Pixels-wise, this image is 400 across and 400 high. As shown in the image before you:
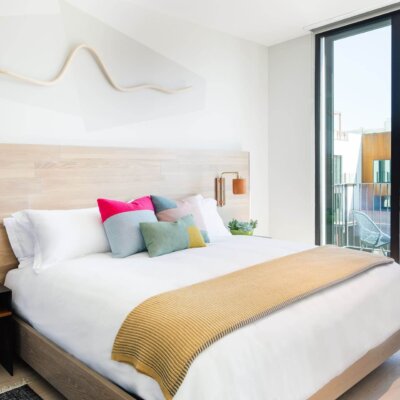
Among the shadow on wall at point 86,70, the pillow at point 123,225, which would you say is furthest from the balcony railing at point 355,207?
the pillow at point 123,225

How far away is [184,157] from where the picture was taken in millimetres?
3693

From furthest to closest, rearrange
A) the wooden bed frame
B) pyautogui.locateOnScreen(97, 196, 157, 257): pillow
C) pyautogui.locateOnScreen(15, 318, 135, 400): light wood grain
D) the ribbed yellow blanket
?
1. pyautogui.locateOnScreen(97, 196, 157, 257): pillow
2. the wooden bed frame
3. pyautogui.locateOnScreen(15, 318, 135, 400): light wood grain
4. the ribbed yellow blanket

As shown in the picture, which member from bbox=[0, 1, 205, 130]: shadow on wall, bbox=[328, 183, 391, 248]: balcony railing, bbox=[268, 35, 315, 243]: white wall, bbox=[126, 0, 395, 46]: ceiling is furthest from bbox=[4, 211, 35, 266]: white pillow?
bbox=[328, 183, 391, 248]: balcony railing

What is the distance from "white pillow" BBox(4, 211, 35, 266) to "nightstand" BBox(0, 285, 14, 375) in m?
0.32

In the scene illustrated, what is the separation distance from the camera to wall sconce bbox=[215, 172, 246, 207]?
A: 3861 millimetres

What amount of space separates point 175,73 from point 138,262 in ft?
6.45

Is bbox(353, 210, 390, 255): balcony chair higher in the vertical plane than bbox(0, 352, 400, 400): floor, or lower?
higher

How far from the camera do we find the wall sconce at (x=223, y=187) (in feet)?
12.7

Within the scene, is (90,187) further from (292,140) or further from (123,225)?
(292,140)

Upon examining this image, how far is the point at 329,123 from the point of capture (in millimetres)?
4172

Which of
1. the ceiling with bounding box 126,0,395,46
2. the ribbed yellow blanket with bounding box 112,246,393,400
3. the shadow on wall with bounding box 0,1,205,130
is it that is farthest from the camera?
the ceiling with bounding box 126,0,395,46

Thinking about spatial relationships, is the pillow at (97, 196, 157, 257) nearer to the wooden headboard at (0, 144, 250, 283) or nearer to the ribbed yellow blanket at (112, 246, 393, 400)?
the wooden headboard at (0, 144, 250, 283)

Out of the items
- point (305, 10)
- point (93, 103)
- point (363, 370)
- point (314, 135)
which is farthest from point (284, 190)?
point (363, 370)

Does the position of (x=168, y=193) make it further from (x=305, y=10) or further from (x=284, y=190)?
(x=305, y=10)
